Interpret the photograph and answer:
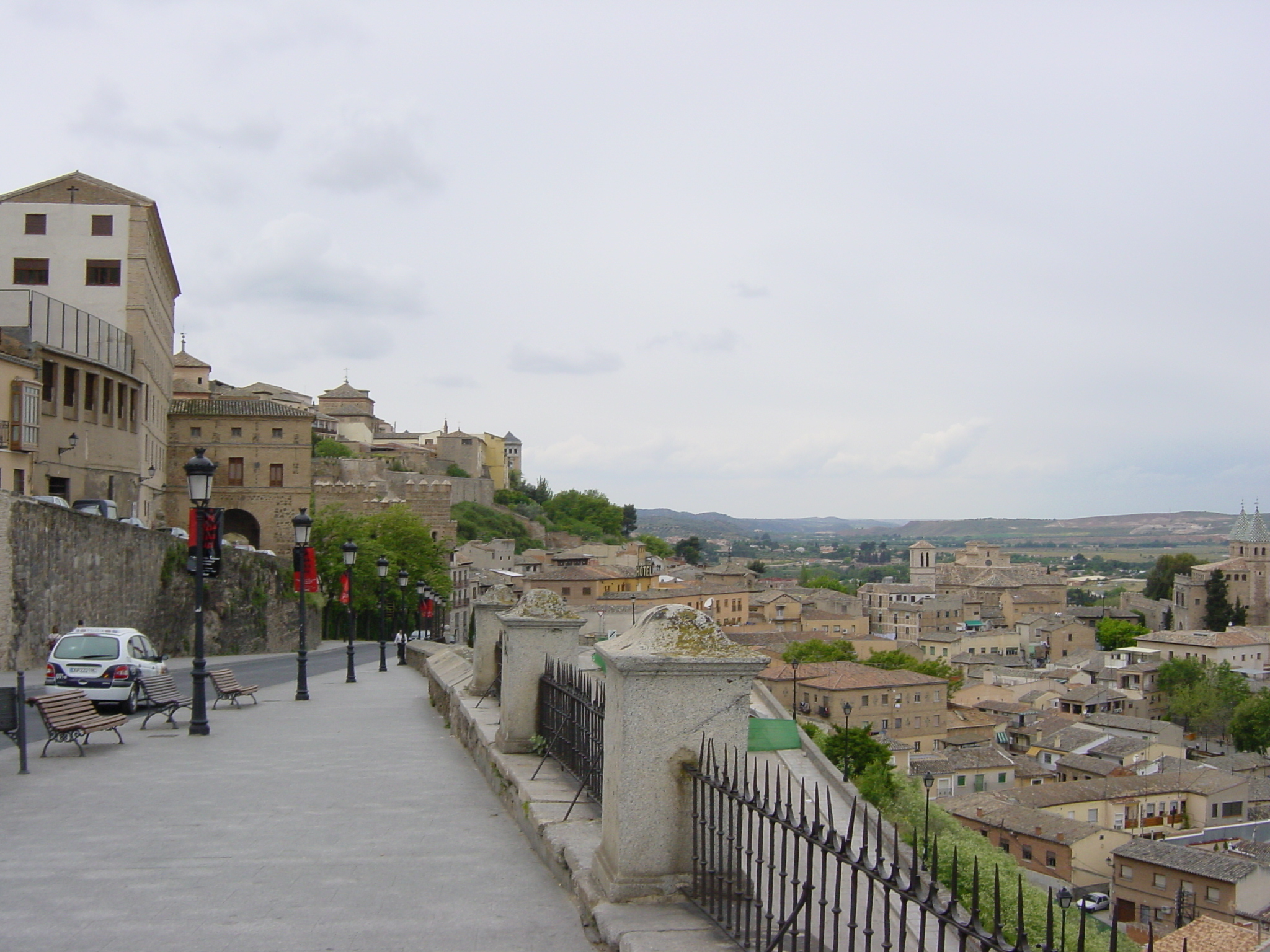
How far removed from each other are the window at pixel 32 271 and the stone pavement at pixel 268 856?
120 ft

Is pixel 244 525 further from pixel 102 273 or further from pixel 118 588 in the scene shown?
pixel 118 588

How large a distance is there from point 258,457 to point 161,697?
41.8 meters

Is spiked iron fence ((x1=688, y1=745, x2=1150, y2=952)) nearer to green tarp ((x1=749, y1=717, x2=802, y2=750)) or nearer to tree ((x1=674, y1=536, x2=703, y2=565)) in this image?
Answer: green tarp ((x1=749, y1=717, x2=802, y2=750))

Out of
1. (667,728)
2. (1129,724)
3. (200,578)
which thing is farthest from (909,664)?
(667,728)

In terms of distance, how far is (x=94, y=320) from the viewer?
36875mm

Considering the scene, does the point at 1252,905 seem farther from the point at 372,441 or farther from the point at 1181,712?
the point at 372,441

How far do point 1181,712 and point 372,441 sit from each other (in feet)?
265

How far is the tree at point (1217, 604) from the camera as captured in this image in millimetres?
118188

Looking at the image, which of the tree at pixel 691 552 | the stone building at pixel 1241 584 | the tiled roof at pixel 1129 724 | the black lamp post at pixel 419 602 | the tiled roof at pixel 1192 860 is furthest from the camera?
the tree at pixel 691 552

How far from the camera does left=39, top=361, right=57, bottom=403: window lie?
3172 cm

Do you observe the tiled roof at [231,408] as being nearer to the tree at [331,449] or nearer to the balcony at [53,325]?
the balcony at [53,325]

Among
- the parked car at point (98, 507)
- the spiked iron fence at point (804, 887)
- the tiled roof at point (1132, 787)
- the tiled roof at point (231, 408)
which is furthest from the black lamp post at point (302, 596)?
the tiled roof at point (1132, 787)

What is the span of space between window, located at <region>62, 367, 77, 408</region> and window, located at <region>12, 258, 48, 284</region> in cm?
988

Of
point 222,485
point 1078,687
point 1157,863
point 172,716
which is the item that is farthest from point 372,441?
point 172,716
